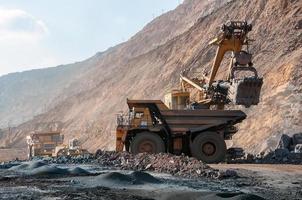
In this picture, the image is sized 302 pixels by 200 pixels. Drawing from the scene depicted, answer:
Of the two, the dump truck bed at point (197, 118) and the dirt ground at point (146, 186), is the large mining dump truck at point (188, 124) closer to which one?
the dump truck bed at point (197, 118)

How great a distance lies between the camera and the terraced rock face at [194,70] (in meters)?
31.7

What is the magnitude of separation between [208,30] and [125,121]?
32250mm

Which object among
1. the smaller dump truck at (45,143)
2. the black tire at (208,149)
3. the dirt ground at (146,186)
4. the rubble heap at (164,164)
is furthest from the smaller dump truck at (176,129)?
the smaller dump truck at (45,143)

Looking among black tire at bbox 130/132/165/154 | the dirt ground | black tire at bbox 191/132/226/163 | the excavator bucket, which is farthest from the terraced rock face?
the dirt ground

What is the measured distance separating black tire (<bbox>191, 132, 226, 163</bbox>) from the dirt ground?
451cm

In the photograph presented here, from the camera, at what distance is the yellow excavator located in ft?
69.5

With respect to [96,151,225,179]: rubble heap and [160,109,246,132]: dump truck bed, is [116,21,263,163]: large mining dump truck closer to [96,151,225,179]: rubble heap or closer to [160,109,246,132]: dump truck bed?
[160,109,246,132]: dump truck bed

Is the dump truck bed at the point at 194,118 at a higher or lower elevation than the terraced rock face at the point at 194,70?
lower

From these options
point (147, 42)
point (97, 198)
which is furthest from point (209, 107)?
point (147, 42)

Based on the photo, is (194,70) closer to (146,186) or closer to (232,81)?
(232,81)

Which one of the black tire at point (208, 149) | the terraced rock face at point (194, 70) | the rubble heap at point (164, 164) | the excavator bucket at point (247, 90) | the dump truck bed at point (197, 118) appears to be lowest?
the rubble heap at point (164, 164)

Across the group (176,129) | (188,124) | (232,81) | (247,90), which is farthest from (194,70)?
(247,90)

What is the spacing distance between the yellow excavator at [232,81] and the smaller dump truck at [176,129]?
107 cm

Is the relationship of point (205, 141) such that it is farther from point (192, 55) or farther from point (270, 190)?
point (192, 55)
